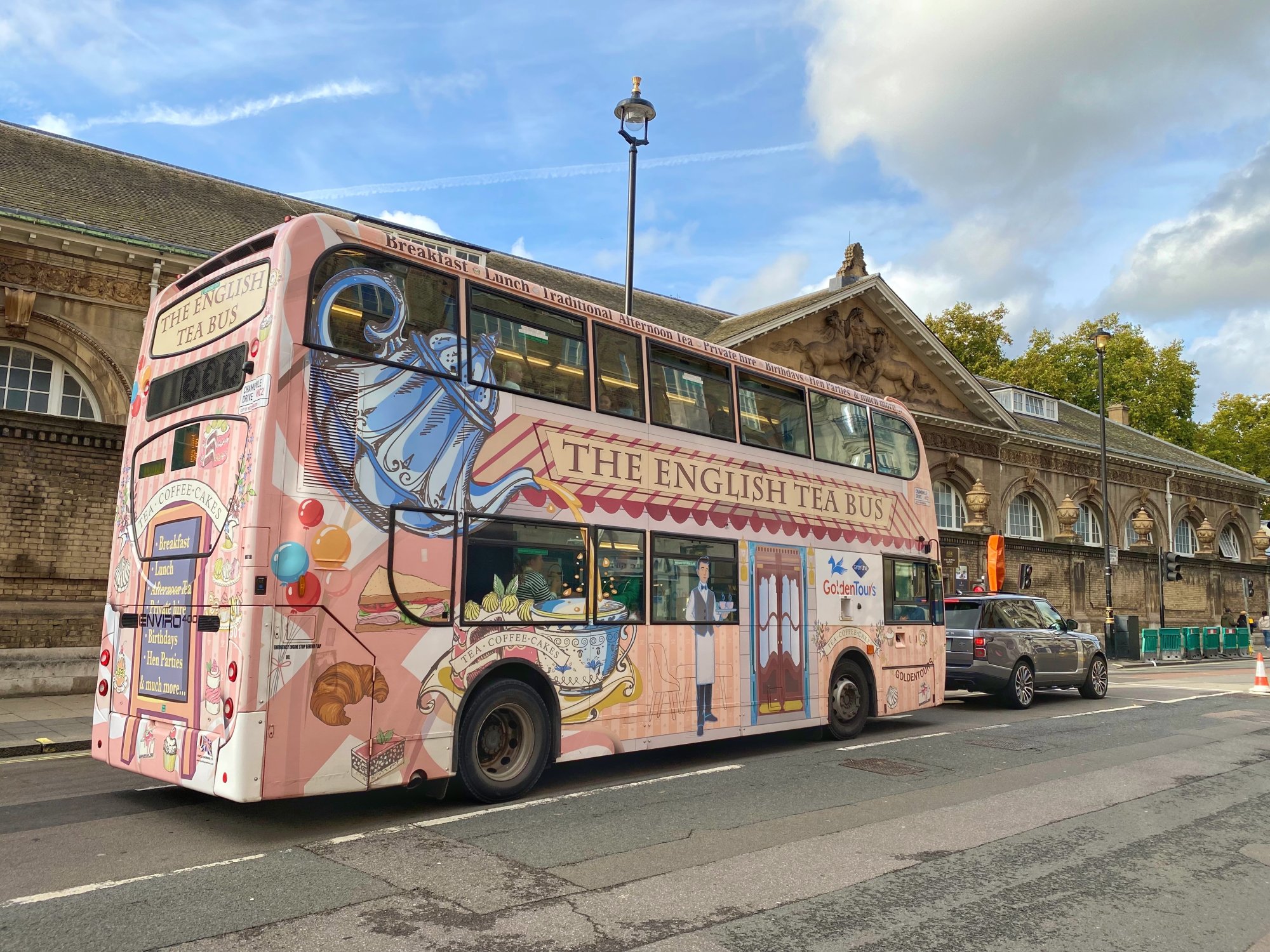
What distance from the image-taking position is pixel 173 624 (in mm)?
6805

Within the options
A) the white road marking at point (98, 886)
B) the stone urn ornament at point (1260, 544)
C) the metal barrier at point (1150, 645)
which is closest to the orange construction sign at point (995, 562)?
the metal barrier at point (1150, 645)

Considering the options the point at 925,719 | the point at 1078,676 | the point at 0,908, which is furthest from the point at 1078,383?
the point at 0,908

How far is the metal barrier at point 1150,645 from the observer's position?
32.0 meters

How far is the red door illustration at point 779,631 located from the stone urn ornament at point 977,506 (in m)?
24.8

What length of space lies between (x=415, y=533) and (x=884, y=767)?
5.56 m

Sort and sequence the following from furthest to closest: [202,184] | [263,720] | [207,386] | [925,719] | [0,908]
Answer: [202,184] → [925,719] → [207,386] → [263,720] → [0,908]

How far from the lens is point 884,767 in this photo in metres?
9.74

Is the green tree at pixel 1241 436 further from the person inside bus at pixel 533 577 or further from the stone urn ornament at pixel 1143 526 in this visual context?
the person inside bus at pixel 533 577

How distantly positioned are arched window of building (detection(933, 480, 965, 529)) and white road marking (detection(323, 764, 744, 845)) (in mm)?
26119

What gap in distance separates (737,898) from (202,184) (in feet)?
73.5

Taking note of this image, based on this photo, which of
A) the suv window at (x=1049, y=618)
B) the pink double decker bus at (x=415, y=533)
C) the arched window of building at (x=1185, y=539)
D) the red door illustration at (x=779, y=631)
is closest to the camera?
the pink double decker bus at (x=415, y=533)

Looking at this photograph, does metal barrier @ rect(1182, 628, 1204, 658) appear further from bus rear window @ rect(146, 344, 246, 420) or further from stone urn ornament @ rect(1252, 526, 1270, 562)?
bus rear window @ rect(146, 344, 246, 420)

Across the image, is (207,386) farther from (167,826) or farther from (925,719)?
(925,719)

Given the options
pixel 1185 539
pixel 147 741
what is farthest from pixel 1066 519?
pixel 147 741
